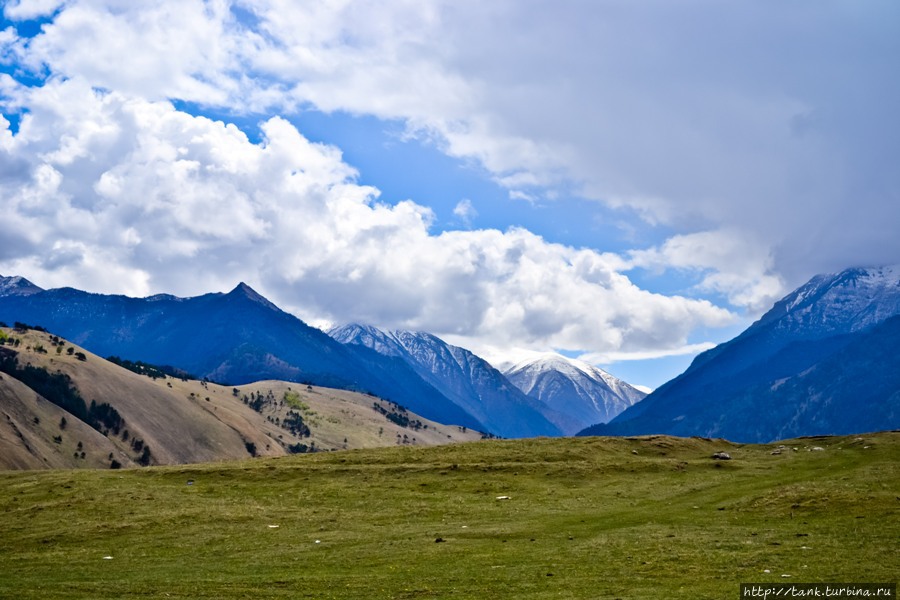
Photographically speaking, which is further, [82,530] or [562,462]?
[562,462]

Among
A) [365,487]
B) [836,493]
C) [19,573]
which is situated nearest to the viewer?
[19,573]

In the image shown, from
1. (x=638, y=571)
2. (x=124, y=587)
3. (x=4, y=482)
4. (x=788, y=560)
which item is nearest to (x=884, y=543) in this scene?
(x=788, y=560)

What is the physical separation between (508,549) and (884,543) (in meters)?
20.0

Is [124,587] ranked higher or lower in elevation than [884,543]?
lower

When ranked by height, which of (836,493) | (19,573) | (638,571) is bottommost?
(19,573)

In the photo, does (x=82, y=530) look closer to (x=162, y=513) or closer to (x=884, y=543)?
(x=162, y=513)

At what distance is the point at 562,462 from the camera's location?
82562 millimetres

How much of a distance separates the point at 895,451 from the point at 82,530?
79.3 m

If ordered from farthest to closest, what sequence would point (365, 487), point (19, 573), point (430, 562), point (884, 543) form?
1. point (365, 487)
2. point (19, 573)
3. point (430, 562)
4. point (884, 543)

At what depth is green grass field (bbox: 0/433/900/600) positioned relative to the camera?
3694 cm

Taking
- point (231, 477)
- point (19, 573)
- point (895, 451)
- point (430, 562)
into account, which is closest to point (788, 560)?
point (430, 562)

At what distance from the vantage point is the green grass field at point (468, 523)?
36.9m

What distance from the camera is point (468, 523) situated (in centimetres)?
5678

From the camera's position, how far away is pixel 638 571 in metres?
36.9
